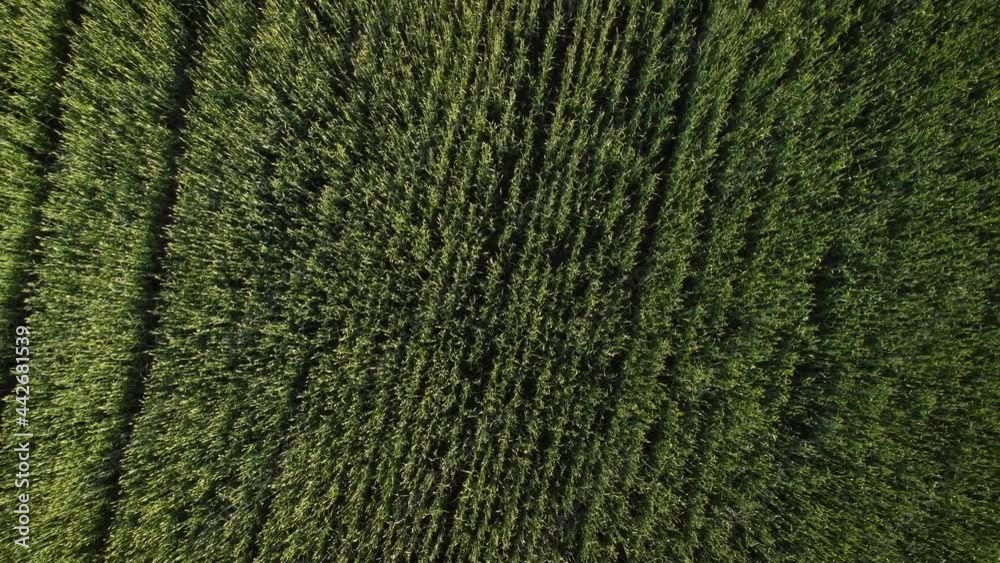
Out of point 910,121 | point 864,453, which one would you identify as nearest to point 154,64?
point 910,121

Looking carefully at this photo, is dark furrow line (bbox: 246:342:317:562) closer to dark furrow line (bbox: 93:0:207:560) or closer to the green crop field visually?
the green crop field

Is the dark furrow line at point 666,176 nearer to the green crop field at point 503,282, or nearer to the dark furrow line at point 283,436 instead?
the green crop field at point 503,282

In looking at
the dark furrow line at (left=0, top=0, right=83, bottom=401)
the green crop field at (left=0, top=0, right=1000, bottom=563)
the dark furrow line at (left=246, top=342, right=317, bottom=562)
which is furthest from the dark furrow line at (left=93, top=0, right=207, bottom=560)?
the dark furrow line at (left=246, top=342, right=317, bottom=562)
